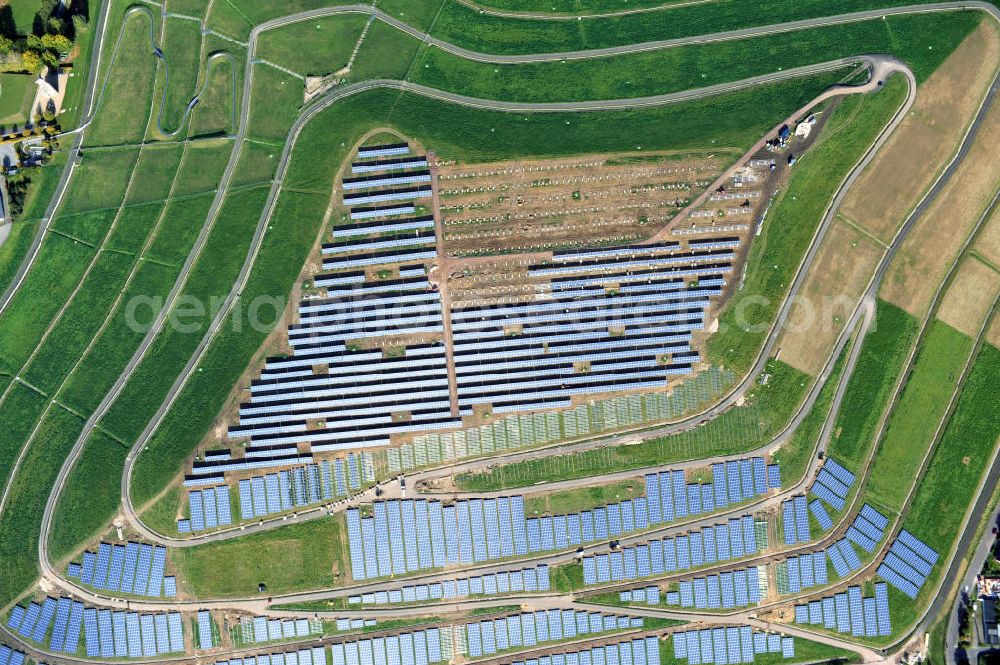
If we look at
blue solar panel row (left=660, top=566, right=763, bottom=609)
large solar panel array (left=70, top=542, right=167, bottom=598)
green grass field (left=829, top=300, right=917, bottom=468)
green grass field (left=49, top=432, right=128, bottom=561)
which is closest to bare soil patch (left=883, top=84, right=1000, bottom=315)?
green grass field (left=829, top=300, right=917, bottom=468)

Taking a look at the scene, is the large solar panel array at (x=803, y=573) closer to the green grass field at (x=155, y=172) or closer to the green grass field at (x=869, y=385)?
the green grass field at (x=869, y=385)

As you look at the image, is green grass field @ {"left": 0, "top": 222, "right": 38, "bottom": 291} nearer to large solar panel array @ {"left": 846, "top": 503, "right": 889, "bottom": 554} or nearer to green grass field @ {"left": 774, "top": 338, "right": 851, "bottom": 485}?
green grass field @ {"left": 774, "top": 338, "right": 851, "bottom": 485}

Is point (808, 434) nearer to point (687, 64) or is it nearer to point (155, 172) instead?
point (687, 64)

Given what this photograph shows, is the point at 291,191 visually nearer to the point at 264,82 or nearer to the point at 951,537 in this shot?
the point at 264,82

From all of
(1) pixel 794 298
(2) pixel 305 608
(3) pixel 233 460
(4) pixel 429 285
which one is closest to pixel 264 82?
(4) pixel 429 285

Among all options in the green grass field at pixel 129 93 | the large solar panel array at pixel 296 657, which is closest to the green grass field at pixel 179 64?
the green grass field at pixel 129 93

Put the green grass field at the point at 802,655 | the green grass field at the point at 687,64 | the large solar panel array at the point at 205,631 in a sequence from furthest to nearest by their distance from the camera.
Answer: the green grass field at the point at 687,64 < the green grass field at the point at 802,655 < the large solar panel array at the point at 205,631

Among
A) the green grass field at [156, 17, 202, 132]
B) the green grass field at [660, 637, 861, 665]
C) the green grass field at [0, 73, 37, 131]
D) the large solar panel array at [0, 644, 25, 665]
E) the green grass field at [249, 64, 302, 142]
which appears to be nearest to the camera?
the large solar panel array at [0, 644, 25, 665]
